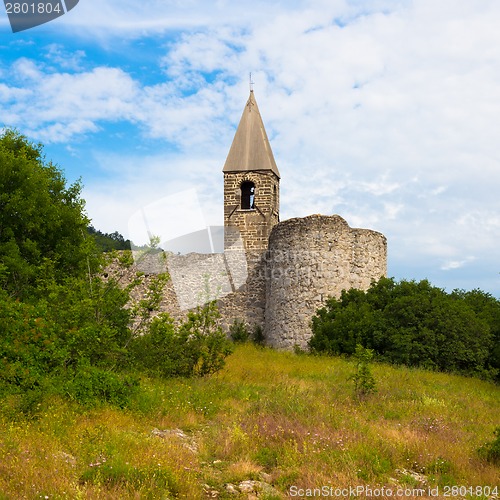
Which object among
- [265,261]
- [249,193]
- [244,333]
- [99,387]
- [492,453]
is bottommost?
[492,453]

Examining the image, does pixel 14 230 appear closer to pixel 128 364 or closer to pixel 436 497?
pixel 128 364

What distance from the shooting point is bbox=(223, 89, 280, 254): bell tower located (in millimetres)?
29078

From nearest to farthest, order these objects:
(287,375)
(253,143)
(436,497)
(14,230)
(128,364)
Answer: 1. (436,497)
2. (128,364)
3. (287,375)
4. (14,230)
5. (253,143)

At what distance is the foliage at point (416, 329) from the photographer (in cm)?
1872

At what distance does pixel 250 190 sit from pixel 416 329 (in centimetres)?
1387

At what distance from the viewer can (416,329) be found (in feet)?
63.0

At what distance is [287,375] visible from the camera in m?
15.7

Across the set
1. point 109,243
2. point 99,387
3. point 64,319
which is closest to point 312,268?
point 64,319

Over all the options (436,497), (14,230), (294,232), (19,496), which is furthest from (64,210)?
(436,497)

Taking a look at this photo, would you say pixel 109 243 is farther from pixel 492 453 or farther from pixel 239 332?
pixel 492 453

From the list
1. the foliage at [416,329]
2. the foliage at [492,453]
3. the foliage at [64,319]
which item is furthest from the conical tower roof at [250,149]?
the foliage at [492,453]

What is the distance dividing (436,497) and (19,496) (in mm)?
4929

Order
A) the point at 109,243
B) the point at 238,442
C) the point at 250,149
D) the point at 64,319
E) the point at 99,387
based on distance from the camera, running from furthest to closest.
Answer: the point at 109,243, the point at 250,149, the point at 64,319, the point at 99,387, the point at 238,442

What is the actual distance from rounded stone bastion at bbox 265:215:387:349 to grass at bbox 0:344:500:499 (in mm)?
8805
